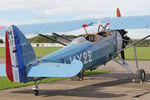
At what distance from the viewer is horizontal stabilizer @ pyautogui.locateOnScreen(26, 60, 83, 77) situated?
7.27m

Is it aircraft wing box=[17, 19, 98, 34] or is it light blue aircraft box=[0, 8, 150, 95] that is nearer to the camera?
light blue aircraft box=[0, 8, 150, 95]

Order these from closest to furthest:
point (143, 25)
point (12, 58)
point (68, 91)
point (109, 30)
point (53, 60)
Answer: point (12, 58) → point (53, 60) → point (68, 91) → point (143, 25) → point (109, 30)

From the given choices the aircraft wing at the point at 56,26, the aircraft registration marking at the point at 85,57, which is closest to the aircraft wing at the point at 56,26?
the aircraft wing at the point at 56,26

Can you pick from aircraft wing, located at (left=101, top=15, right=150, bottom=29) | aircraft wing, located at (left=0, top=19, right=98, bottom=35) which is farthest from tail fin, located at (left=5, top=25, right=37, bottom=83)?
aircraft wing, located at (left=101, top=15, right=150, bottom=29)

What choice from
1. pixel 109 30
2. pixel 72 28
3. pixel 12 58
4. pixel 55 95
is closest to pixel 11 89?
pixel 55 95

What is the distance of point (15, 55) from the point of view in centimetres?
793

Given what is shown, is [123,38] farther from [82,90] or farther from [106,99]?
[106,99]

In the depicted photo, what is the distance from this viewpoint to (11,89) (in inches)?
404

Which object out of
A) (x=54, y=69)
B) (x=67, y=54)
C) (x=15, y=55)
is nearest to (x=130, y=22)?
(x=67, y=54)

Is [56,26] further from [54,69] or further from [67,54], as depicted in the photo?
[54,69]

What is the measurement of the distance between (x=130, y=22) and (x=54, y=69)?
6131 mm

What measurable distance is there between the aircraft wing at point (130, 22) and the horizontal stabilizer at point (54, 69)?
536cm

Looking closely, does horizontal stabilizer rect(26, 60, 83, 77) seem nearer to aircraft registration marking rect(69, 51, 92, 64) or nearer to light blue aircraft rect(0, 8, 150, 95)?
light blue aircraft rect(0, 8, 150, 95)

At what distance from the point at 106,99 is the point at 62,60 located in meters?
1.94
